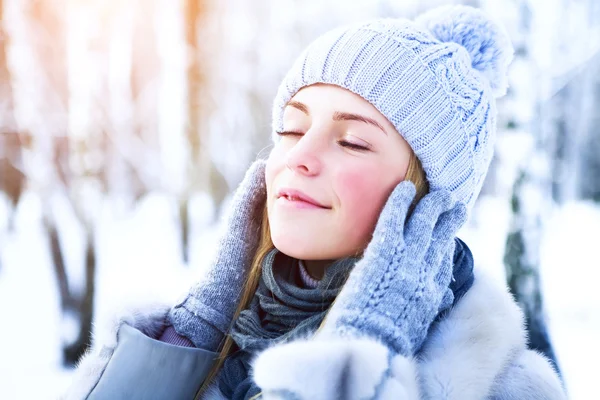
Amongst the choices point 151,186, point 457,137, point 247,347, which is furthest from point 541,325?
point 151,186

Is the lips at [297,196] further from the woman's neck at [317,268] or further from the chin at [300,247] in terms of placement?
the woman's neck at [317,268]

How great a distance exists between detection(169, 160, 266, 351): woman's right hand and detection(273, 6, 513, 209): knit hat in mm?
262

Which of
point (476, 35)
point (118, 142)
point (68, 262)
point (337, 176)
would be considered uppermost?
point (476, 35)

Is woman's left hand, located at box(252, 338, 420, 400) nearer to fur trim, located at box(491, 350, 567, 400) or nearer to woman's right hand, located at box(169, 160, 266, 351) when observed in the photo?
fur trim, located at box(491, 350, 567, 400)

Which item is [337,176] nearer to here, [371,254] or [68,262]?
[371,254]

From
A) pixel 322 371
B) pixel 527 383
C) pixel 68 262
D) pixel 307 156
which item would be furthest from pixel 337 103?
pixel 68 262

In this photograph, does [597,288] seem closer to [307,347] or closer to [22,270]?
[307,347]

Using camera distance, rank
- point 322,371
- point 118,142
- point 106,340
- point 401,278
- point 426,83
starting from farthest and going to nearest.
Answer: point 118,142 → point 106,340 → point 426,83 → point 401,278 → point 322,371

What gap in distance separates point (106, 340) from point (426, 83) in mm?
889

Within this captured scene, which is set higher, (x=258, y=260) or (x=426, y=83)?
(x=426, y=83)

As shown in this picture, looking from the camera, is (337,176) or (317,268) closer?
(337,176)

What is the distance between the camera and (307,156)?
2.99ft

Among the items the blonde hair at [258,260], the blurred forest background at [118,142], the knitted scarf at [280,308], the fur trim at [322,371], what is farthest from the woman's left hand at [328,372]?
the blurred forest background at [118,142]

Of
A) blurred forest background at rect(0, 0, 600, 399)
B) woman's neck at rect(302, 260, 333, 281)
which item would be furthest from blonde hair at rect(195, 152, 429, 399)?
blurred forest background at rect(0, 0, 600, 399)
